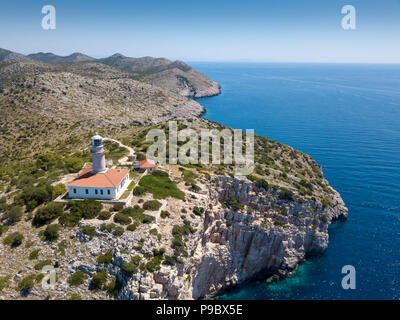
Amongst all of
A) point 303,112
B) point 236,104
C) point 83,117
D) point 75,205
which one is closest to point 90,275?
point 75,205

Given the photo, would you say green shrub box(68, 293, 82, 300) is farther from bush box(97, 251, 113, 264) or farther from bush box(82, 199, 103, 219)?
bush box(82, 199, 103, 219)

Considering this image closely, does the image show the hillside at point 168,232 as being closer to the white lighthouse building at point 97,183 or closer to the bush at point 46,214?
the bush at point 46,214

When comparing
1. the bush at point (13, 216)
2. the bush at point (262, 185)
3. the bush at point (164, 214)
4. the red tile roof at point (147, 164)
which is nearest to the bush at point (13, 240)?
the bush at point (13, 216)

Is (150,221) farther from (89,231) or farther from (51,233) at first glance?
(51,233)
